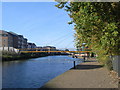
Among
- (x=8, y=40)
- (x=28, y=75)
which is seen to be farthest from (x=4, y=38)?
(x=28, y=75)

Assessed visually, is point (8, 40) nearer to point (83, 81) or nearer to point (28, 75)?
point (28, 75)

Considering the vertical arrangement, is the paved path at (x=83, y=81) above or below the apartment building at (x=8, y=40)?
below

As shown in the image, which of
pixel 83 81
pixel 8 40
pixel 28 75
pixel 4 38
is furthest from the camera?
pixel 8 40

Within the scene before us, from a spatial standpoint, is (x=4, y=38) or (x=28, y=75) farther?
(x=4, y=38)

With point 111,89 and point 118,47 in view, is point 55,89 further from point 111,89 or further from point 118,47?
point 118,47

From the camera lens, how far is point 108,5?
225 inches

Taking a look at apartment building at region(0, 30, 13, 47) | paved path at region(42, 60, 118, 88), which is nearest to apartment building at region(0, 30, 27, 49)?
apartment building at region(0, 30, 13, 47)

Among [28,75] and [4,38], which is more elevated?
[4,38]

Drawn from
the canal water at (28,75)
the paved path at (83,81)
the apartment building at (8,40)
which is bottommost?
the canal water at (28,75)

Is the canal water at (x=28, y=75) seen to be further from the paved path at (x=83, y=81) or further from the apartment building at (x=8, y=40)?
the apartment building at (x=8, y=40)

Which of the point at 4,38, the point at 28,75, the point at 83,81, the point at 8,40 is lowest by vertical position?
the point at 28,75

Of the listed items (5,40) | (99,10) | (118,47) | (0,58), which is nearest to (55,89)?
(118,47)

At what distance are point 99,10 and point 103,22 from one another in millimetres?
623

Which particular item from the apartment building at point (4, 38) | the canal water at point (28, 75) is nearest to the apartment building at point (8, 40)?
the apartment building at point (4, 38)
